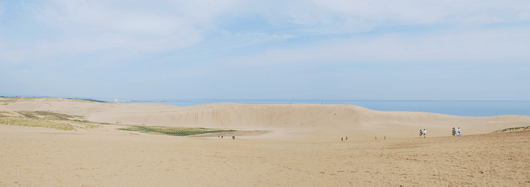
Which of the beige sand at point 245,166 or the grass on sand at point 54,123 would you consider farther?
the grass on sand at point 54,123

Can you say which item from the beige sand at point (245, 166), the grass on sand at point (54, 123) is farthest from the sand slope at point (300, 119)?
the beige sand at point (245, 166)

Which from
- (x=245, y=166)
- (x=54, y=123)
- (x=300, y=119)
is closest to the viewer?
(x=245, y=166)

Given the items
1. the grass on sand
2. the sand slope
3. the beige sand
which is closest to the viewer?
the beige sand

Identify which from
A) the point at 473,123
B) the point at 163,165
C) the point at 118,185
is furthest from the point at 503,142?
the point at 473,123

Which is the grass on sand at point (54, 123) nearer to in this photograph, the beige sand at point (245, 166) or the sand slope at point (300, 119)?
the beige sand at point (245, 166)

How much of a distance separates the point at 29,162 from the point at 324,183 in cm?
1160

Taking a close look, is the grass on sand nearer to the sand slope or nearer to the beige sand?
the beige sand

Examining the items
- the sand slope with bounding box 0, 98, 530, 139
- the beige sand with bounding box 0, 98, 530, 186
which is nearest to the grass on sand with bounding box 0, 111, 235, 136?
the beige sand with bounding box 0, 98, 530, 186

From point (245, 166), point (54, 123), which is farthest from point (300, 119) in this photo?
point (245, 166)

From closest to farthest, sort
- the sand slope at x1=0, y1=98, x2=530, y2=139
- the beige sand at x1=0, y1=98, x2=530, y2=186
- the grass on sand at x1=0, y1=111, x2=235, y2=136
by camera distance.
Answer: the beige sand at x1=0, y1=98, x2=530, y2=186, the grass on sand at x1=0, y1=111, x2=235, y2=136, the sand slope at x1=0, y1=98, x2=530, y2=139

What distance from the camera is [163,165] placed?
12.8 metres

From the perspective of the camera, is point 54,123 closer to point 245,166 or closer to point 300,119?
point 245,166

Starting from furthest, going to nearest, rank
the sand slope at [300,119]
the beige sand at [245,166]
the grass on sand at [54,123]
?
1. the sand slope at [300,119]
2. the grass on sand at [54,123]
3. the beige sand at [245,166]

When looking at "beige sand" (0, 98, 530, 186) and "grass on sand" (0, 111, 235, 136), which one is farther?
"grass on sand" (0, 111, 235, 136)
